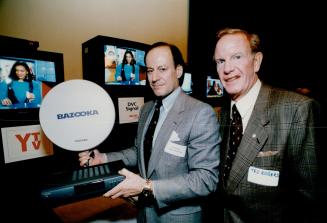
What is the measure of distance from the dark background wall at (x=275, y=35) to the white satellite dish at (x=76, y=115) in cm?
239

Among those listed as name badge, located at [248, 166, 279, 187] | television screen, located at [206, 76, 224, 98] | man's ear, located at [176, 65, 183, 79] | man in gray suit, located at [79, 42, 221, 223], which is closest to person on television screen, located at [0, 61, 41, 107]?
man in gray suit, located at [79, 42, 221, 223]

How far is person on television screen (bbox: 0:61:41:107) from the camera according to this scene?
3.98 feet

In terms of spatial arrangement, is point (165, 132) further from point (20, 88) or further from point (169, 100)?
point (20, 88)

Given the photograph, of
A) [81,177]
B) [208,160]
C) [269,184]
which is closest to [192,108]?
[208,160]

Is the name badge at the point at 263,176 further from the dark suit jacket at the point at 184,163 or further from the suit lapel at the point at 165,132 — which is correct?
the suit lapel at the point at 165,132

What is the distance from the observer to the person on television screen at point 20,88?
121 centimetres

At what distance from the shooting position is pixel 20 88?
127 cm

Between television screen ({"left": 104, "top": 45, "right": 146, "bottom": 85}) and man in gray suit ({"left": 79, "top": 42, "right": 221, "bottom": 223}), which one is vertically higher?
television screen ({"left": 104, "top": 45, "right": 146, "bottom": 85})

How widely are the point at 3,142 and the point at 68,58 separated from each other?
1243mm

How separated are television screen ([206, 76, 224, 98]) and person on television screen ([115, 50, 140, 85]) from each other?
206cm

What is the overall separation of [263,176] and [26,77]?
147 cm

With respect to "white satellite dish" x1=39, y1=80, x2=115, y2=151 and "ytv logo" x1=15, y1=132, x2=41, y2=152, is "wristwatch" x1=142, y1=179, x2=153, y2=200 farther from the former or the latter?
"ytv logo" x1=15, y1=132, x2=41, y2=152

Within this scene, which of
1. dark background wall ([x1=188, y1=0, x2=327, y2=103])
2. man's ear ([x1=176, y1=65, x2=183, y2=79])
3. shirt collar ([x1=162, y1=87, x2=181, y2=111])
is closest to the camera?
shirt collar ([x1=162, y1=87, x2=181, y2=111])

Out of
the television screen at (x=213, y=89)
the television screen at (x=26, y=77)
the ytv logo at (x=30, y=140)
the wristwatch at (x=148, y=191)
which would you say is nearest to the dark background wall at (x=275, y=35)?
the television screen at (x=213, y=89)
